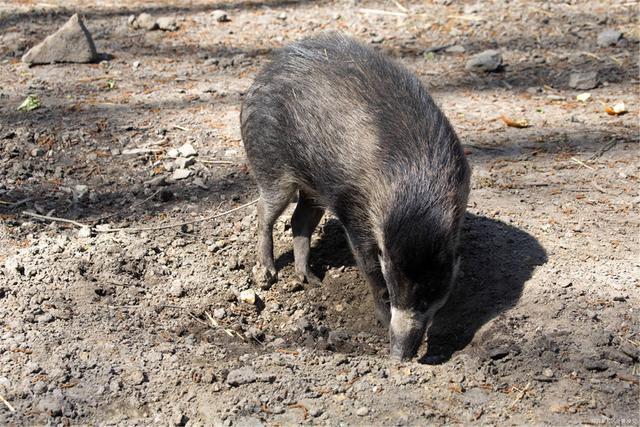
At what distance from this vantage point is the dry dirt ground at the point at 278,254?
423 cm

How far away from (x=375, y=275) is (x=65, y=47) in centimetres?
437

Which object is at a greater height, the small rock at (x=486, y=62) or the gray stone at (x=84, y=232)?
the small rock at (x=486, y=62)

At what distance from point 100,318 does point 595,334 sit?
8.88 ft

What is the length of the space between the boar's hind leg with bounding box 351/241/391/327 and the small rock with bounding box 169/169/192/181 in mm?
1820

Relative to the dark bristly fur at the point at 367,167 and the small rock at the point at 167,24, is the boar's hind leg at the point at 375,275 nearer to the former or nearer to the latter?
the dark bristly fur at the point at 367,167

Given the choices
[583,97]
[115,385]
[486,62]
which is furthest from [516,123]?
[115,385]

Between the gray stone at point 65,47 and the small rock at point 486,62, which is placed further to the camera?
the small rock at point 486,62

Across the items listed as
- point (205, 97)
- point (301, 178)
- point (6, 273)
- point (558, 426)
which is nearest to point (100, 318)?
point (6, 273)

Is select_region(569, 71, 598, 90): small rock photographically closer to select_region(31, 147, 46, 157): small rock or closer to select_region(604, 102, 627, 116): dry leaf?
select_region(604, 102, 627, 116): dry leaf

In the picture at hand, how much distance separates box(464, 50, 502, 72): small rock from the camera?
8.07 meters

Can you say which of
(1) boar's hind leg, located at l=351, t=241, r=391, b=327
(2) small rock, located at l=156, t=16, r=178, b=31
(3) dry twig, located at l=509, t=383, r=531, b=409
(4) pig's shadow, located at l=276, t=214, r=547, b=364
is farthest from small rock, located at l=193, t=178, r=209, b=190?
(2) small rock, located at l=156, t=16, r=178, b=31

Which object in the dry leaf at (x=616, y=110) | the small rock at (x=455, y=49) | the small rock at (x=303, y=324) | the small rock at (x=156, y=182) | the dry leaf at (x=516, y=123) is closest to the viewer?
the small rock at (x=303, y=324)

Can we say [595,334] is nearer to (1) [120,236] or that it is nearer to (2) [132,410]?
(2) [132,410]

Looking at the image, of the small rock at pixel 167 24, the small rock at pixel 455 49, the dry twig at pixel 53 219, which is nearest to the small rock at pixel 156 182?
the dry twig at pixel 53 219
